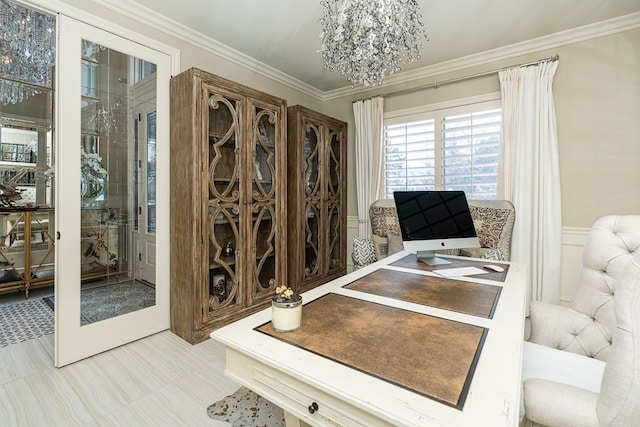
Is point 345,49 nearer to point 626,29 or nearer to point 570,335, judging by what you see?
point 570,335

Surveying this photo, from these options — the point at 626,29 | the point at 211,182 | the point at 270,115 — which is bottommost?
the point at 211,182

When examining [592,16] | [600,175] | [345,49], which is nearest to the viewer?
[345,49]

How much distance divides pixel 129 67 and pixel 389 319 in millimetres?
2681

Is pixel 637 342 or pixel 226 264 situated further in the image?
pixel 226 264

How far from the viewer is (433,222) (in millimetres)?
2127

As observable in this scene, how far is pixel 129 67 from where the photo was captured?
2.45m

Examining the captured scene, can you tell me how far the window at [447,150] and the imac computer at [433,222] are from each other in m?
1.30

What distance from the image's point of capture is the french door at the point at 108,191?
2115mm

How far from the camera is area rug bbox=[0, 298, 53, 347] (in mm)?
2560

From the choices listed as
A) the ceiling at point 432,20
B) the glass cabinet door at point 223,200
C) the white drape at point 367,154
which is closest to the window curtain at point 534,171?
the ceiling at point 432,20

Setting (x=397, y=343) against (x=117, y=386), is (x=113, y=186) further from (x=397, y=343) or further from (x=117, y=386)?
(x=397, y=343)

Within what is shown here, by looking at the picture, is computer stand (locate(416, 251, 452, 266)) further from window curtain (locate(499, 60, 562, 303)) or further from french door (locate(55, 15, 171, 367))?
french door (locate(55, 15, 171, 367))

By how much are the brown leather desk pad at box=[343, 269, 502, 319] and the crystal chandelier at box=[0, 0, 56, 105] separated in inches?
119

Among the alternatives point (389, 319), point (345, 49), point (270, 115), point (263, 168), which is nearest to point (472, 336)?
point (389, 319)
